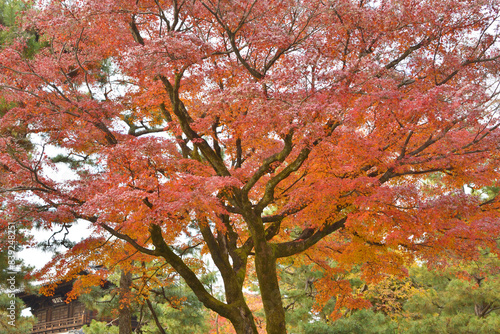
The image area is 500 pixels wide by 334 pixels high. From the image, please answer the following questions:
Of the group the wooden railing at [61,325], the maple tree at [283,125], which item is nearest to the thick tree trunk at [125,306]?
the maple tree at [283,125]

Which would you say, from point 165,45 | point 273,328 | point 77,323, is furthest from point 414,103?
point 77,323

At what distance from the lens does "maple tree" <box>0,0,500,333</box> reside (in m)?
5.87

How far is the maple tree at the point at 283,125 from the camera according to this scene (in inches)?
231

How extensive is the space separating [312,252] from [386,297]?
6.19 meters

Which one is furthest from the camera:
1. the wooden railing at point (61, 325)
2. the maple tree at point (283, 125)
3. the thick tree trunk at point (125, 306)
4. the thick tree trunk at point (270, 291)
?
the wooden railing at point (61, 325)

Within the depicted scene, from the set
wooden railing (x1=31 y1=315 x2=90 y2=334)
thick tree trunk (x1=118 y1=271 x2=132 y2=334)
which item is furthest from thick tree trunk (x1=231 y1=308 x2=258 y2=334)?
wooden railing (x1=31 y1=315 x2=90 y2=334)

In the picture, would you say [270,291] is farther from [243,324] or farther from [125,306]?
[125,306]

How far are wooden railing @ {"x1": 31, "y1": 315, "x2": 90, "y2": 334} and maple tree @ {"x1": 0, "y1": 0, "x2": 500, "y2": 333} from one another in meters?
8.10

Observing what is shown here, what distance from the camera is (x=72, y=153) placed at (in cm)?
891

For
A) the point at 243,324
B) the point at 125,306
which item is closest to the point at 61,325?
the point at 125,306

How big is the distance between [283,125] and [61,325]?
13.5 metres

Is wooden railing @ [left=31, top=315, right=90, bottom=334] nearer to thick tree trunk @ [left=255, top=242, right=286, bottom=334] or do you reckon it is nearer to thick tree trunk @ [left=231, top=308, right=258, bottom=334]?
thick tree trunk @ [left=231, top=308, right=258, bottom=334]

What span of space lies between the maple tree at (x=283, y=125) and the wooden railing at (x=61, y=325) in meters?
8.10

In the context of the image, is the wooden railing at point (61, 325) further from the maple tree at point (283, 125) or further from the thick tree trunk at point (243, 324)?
the thick tree trunk at point (243, 324)
